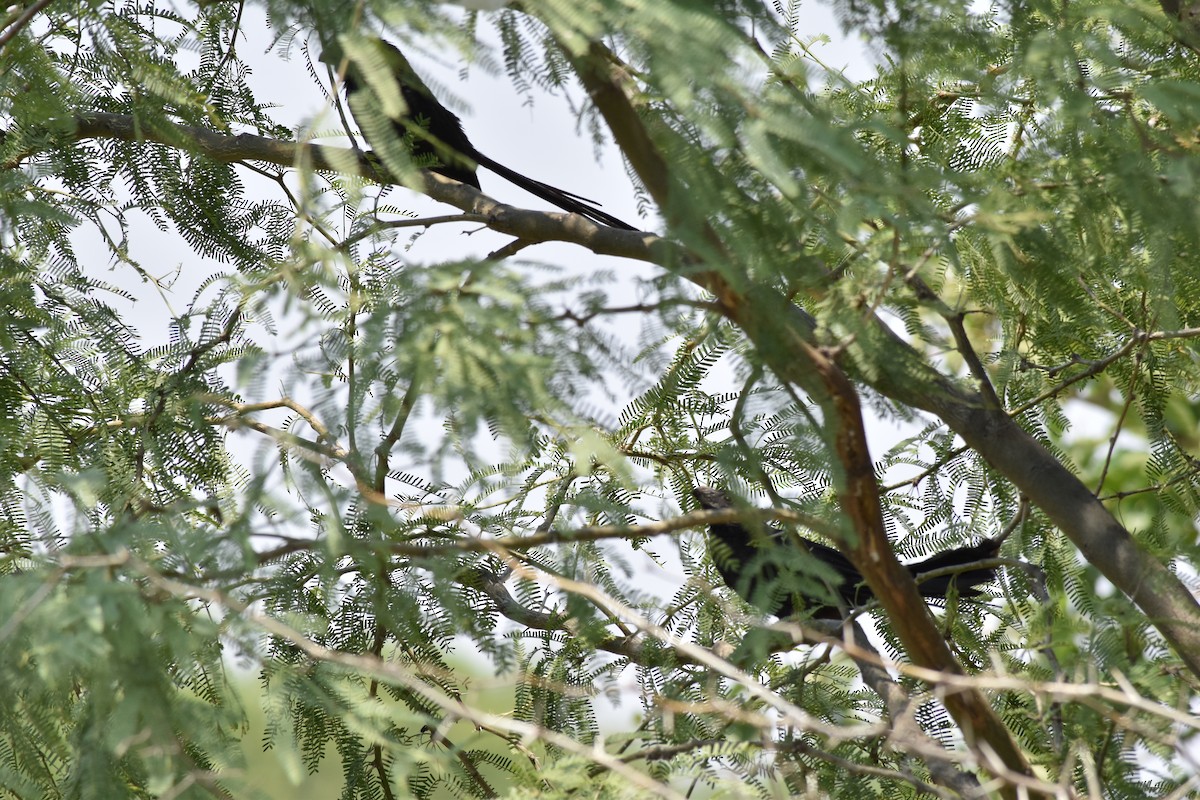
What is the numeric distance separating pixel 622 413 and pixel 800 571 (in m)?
0.97

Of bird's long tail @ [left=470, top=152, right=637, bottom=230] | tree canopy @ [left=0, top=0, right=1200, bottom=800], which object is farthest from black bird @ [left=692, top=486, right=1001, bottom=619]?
bird's long tail @ [left=470, top=152, right=637, bottom=230]

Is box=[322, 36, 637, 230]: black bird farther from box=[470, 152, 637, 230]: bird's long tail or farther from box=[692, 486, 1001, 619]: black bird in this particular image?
box=[692, 486, 1001, 619]: black bird

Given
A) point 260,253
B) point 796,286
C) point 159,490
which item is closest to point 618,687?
point 796,286

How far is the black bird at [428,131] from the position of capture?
184 centimetres

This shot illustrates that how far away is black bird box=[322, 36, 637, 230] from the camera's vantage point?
1.84 m

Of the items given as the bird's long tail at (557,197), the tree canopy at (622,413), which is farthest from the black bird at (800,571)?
the bird's long tail at (557,197)

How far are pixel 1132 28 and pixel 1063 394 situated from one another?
52.0 inches

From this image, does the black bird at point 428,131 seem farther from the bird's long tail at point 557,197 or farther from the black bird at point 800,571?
the black bird at point 800,571

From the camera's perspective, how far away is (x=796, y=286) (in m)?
1.97

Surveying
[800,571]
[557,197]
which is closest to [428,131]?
[557,197]

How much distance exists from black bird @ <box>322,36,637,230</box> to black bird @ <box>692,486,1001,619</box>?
967mm

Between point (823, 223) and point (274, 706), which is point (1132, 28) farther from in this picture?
point (274, 706)

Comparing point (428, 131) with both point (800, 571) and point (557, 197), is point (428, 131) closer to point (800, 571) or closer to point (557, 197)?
point (557, 197)

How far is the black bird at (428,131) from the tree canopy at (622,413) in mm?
49
